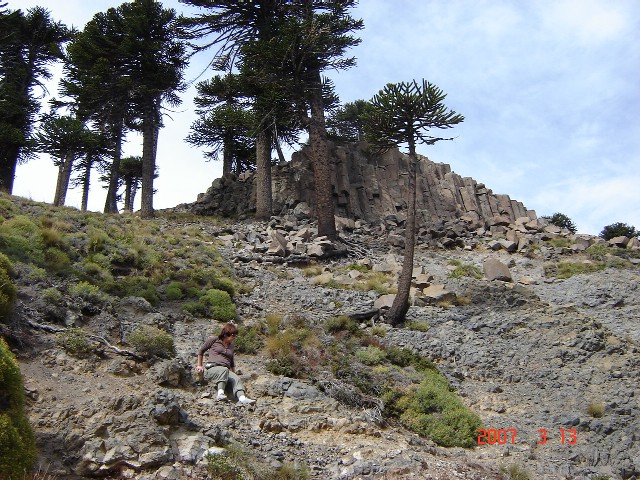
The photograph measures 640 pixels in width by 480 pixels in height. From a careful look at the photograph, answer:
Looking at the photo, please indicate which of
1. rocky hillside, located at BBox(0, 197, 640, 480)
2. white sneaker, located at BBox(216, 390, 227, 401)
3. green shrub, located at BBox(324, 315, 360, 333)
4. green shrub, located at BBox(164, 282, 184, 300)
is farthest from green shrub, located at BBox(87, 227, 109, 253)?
white sneaker, located at BBox(216, 390, 227, 401)

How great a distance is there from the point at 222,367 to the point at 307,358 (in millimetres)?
2331

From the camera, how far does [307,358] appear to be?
11.1 metres

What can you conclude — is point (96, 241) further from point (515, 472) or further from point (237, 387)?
point (515, 472)

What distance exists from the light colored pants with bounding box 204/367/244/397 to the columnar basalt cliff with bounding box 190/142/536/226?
1701 centimetres

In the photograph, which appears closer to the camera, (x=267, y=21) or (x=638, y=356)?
(x=638, y=356)

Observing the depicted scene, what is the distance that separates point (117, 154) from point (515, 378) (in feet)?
68.3

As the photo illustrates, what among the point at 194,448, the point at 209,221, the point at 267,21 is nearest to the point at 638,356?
the point at 194,448

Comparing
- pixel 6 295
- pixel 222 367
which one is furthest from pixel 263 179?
pixel 6 295

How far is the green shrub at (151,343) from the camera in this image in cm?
955

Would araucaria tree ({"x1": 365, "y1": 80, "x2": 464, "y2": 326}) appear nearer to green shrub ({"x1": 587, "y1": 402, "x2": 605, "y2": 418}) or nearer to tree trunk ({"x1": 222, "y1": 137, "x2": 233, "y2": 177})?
green shrub ({"x1": 587, "y1": 402, "x2": 605, "y2": 418})

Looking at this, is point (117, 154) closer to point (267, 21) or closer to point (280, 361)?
point (267, 21)

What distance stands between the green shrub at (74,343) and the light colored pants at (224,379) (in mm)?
1824

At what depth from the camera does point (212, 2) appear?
24719 mm
